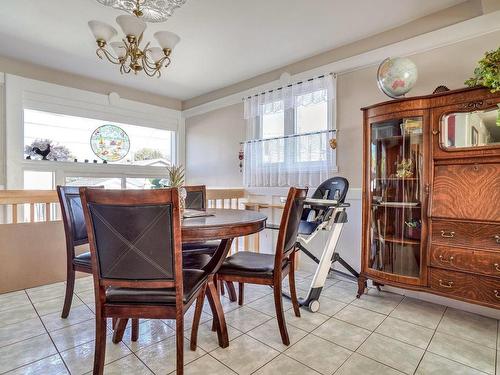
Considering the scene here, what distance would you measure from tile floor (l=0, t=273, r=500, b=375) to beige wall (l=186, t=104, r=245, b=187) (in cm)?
221

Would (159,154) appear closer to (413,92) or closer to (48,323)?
(48,323)

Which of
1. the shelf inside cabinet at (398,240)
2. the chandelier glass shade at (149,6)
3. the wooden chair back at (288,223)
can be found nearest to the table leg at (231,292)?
the wooden chair back at (288,223)

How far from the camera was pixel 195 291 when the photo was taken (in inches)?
57.0

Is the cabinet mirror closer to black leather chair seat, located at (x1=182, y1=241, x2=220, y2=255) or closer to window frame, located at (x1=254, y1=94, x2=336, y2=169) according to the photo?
window frame, located at (x1=254, y1=94, x2=336, y2=169)

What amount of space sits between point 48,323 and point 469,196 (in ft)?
9.93

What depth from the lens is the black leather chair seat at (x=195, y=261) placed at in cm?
194

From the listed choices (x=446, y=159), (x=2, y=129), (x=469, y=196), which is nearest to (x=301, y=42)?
(x=446, y=159)

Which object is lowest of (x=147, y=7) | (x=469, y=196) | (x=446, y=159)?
(x=469, y=196)

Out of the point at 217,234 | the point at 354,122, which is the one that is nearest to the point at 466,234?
the point at 354,122

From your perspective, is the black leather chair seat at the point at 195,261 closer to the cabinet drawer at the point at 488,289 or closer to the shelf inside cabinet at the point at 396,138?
the shelf inside cabinet at the point at 396,138

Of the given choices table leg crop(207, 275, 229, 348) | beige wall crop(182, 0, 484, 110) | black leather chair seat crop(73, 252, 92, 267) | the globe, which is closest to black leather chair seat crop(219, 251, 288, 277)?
table leg crop(207, 275, 229, 348)

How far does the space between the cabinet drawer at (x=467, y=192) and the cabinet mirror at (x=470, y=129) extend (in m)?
0.16

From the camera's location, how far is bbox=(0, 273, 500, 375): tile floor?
150 cm

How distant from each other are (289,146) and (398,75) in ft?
4.46
